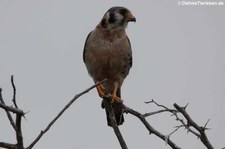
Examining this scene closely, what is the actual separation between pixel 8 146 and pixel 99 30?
168 inches

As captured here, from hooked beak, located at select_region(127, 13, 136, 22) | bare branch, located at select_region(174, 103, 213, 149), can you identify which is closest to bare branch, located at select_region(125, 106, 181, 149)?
bare branch, located at select_region(174, 103, 213, 149)

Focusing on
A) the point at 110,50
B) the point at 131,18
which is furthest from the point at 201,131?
the point at 131,18

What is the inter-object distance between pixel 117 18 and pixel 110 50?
0.48 metres

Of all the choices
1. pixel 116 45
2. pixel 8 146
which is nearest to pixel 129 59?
pixel 116 45

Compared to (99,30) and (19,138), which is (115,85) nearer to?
(99,30)

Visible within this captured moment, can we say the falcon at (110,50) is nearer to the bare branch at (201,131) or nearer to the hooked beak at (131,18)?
the hooked beak at (131,18)

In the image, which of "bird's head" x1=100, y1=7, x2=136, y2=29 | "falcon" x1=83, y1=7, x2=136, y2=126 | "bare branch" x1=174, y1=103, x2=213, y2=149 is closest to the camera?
"bare branch" x1=174, y1=103, x2=213, y2=149

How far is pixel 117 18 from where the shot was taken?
6.68 m

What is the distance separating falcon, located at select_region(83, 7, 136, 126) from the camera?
6.50 meters

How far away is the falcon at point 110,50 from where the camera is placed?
21.3 feet

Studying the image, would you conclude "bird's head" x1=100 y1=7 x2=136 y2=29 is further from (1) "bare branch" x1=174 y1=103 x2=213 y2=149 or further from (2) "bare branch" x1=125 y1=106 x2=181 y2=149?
(1) "bare branch" x1=174 y1=103 x2=213 y2=149

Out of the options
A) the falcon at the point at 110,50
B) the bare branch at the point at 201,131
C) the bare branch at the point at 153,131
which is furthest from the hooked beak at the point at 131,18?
the bare branch at the point at 201,131

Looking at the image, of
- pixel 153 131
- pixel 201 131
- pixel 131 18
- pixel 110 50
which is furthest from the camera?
pixel 131 18

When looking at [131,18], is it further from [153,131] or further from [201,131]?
[201,131]
